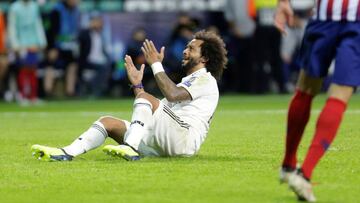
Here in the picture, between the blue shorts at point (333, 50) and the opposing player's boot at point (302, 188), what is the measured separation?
0.82m

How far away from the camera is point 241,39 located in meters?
28.4

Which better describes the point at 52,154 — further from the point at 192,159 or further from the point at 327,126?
the point at 327,126

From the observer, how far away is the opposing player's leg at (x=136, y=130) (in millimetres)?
10836

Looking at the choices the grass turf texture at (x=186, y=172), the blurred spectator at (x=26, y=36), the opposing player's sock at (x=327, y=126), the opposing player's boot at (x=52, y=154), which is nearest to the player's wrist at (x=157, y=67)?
the grass turf texture at (x=186, y=172)

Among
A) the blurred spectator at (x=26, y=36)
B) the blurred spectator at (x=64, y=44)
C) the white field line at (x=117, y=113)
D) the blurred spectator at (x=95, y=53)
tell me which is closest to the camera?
the white field line at (x=117, y=113)

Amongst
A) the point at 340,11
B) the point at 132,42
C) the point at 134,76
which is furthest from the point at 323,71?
the point at 132,42

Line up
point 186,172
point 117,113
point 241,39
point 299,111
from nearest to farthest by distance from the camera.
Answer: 1. point 299,111
2. point 186,172
3. point 117,113
4. point 241,39

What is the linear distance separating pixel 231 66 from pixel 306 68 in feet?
66.1

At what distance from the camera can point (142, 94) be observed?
36.2ft

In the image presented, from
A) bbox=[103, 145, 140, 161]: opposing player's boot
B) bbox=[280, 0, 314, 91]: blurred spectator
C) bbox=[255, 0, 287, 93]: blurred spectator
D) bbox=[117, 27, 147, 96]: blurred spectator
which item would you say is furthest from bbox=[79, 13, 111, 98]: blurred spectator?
bbox=[103, 145, 140, 161]: opposing player's boot

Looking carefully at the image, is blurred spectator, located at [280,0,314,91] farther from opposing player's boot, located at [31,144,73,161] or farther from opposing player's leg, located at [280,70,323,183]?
opposing player's leg, located at [280,70,323,183]

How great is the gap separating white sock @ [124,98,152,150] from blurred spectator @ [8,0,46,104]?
1454cm

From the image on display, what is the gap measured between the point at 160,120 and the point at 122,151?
1.77 feet

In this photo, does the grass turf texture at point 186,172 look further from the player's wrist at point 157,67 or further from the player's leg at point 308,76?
the player's wrist at point 157,67
